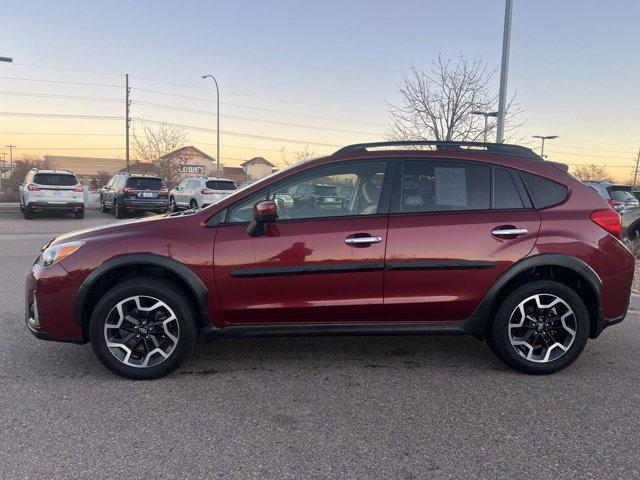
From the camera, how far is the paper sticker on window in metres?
3.69

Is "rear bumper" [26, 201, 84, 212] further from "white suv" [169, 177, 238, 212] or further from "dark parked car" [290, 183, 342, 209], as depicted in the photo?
"dark parked car" [290, 183, 342, 209]

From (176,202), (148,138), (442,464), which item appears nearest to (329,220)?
(442,464)

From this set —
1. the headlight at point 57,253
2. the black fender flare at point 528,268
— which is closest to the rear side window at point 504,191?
the black fender flare at point 528,268

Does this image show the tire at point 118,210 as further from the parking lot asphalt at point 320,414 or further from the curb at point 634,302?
the curb at point 634,302

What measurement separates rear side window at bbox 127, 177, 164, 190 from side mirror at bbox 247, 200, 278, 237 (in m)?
15.6

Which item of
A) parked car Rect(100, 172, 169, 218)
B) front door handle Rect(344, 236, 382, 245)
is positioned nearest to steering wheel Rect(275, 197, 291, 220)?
front door handle Rect(344, 236, 382, 245)

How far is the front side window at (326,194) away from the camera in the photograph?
361cm

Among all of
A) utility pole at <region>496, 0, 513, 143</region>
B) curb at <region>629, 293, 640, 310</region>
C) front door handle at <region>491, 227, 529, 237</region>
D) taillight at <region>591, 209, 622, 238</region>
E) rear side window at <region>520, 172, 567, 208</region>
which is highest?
utility pole at <region>496, 0, 513, 143</region>

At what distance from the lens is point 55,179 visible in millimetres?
16062

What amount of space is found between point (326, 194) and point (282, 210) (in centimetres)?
36

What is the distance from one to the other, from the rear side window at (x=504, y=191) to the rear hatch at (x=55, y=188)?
51.7 ft

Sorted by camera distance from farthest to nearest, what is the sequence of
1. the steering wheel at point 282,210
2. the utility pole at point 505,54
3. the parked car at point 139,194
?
the parked car at point 139,194 → the utility pole at point 505,54 → the steering wheel at point 282,210

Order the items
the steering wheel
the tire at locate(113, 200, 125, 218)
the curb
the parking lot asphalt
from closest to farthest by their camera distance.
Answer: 1. the parking lot asphalt
2. the steering wheel
3. the curb
4. the tire at locate(113, 200, 125, 218)

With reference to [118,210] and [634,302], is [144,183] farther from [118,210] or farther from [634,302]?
[634,302]
